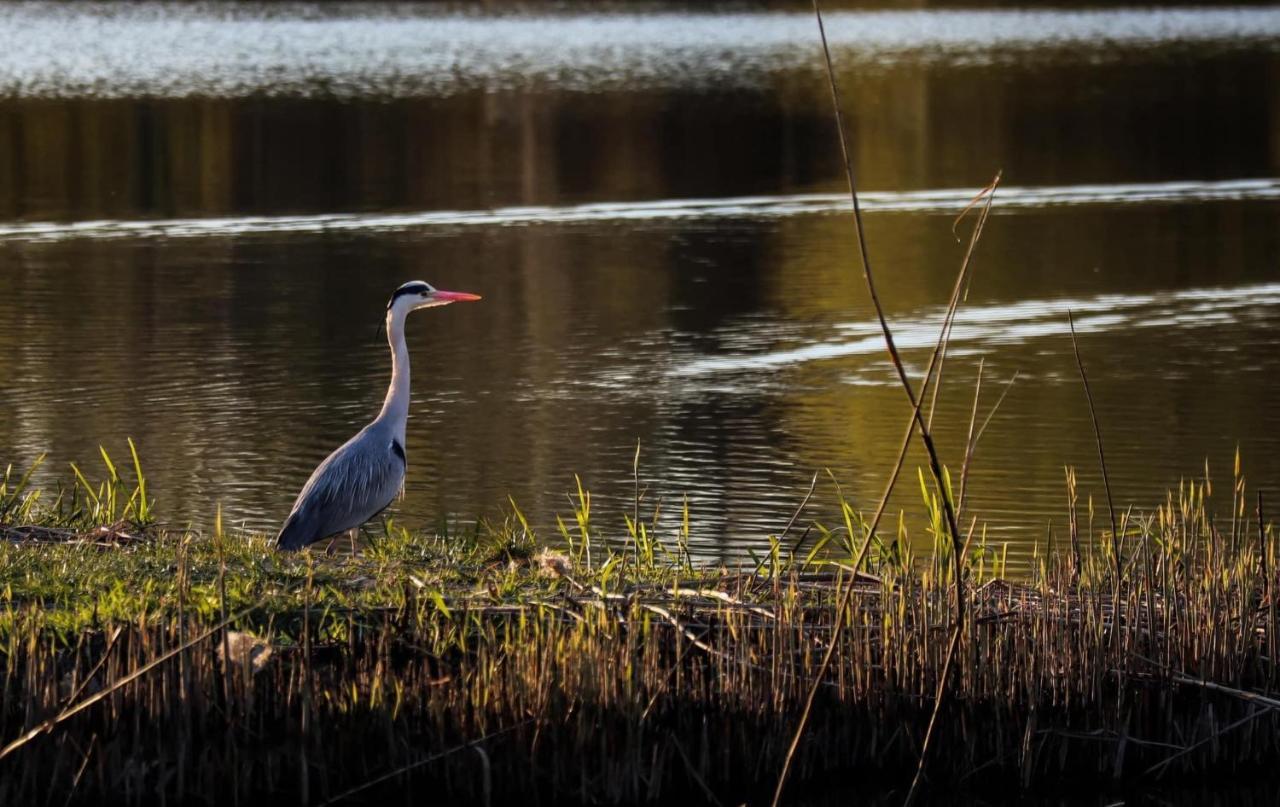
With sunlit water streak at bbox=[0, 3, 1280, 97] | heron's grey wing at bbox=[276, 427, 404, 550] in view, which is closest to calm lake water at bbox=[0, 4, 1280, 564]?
sunlit water streak at bbox=[0, 3, 1280, 97]

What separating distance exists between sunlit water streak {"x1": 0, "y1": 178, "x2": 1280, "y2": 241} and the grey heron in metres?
15.4

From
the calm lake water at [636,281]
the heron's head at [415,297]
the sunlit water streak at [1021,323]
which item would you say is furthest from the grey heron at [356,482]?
the sunlit water streak at [1021,323]

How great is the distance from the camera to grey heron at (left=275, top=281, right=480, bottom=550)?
888cm

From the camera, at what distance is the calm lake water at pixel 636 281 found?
42.9 feet

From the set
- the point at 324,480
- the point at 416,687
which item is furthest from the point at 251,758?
the point at 324,480

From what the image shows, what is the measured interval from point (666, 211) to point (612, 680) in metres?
19.7

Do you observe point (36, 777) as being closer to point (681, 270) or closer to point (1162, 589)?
point (1162, 589)

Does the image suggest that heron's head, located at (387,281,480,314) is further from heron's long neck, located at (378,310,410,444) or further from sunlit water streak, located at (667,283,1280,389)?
sunlit water streak, located at (667,283,1280,389)

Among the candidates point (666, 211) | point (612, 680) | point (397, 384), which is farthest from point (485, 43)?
point (612, 680)

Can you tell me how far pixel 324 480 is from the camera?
29.5 ft

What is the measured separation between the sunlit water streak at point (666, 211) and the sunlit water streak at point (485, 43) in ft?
58.2

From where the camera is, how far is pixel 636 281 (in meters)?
21.0

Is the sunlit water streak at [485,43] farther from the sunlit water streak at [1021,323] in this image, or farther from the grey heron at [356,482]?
the grey heron at [356,482]

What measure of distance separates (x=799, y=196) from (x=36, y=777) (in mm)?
21538
